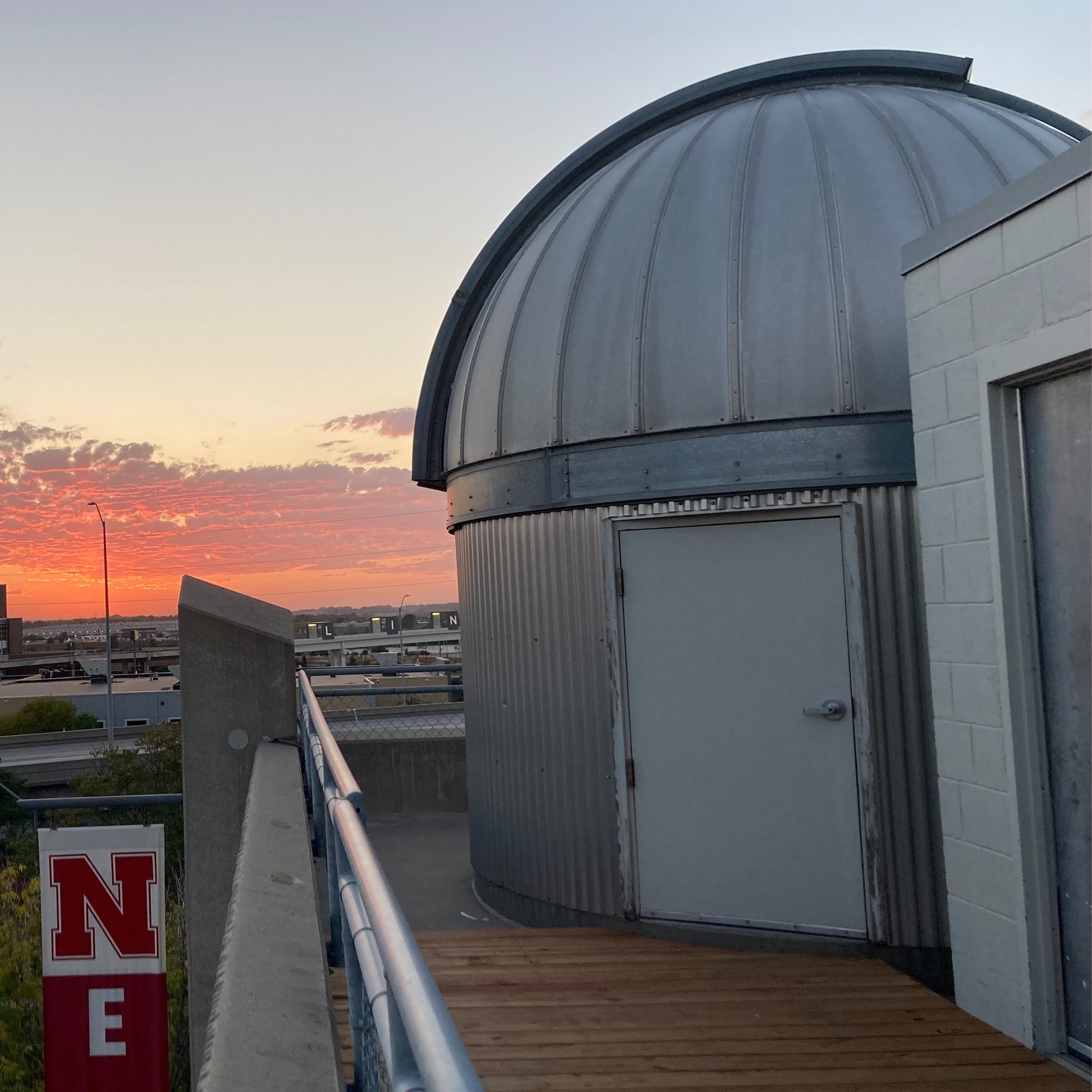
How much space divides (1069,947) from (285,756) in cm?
332

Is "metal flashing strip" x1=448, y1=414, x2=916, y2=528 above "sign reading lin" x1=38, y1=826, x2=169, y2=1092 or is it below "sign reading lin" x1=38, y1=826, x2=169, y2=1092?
above

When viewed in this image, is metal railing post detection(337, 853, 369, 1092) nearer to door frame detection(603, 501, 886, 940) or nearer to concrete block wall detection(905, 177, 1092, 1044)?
concrete block wall detection(905, 177, 1092, 1044)

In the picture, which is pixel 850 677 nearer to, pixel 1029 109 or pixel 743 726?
pixel 743 726

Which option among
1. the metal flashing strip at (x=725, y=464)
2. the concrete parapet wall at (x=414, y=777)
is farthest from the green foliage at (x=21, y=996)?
the metal flashing strip at (x=725, y=464)

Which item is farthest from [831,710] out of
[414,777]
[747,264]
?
[414,777]

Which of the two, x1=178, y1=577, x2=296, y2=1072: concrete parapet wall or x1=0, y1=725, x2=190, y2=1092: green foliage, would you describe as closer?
x1=178, y1=577, x2=296, y2=1072: concrete parapet wall

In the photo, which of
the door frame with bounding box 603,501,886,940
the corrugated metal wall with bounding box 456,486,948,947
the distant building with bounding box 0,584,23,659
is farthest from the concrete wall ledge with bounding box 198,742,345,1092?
the distant building with bounding box 0,584,23,659

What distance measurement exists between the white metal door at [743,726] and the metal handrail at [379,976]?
2889mm

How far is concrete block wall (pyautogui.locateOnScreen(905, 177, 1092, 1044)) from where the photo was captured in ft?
13.4

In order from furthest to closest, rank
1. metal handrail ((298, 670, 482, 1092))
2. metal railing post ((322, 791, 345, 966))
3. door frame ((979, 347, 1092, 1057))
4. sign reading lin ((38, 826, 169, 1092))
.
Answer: sign reading lin ((38, 826, 169, 1092)), door frame ((979, 347, 1092, 1057)), metal railing post ((322, 791, 345, 966)), metal handrail ((298, 670, 482, 1092))

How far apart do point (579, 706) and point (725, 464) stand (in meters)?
1.71

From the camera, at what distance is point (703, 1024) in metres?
4.48

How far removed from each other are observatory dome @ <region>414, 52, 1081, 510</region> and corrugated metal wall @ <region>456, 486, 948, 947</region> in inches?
22.0

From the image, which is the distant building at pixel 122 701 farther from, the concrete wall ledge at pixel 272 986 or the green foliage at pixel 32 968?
the concrete wall ledge at pixel 272 986
